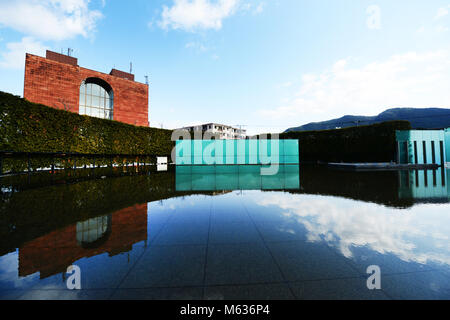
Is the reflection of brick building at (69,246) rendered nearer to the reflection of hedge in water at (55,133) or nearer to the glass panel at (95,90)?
the reflection of hedge in water at (55,133)

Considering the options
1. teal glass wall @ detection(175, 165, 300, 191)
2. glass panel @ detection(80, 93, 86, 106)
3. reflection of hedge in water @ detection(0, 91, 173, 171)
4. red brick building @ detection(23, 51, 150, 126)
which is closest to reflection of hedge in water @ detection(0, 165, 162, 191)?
reflection of hedge in water @ detection(0, 91, 173, 171)

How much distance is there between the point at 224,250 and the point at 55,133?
11.6 metres

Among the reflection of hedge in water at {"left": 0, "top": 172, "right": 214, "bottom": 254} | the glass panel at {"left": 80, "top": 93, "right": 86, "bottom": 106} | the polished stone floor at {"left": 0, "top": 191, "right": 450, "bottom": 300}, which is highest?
the glass panel at {"left": 80, "top": 93, "right": 86, "bottom": 106}

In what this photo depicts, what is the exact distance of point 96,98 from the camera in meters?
19.9

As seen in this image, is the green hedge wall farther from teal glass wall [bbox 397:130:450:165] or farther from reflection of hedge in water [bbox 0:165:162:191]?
reflection of hedge in water [bbox 0:165:162:191]

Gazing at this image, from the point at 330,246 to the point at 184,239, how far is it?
169 cm

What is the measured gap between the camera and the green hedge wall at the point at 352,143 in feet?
49.2

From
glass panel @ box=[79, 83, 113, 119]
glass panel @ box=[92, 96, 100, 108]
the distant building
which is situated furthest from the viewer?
the distant building

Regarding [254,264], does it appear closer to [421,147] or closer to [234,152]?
[234,152]

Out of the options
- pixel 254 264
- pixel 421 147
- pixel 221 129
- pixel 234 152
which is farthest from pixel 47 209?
pixel 221 129

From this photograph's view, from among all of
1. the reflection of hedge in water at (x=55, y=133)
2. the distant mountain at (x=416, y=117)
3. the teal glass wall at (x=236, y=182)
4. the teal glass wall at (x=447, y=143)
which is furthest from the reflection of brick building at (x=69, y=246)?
the distant mountain at (x=416, y=117)

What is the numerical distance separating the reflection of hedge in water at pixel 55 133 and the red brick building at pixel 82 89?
8630 millimetres

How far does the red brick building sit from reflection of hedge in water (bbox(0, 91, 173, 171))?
8.63 m

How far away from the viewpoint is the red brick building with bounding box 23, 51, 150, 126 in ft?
54.2
